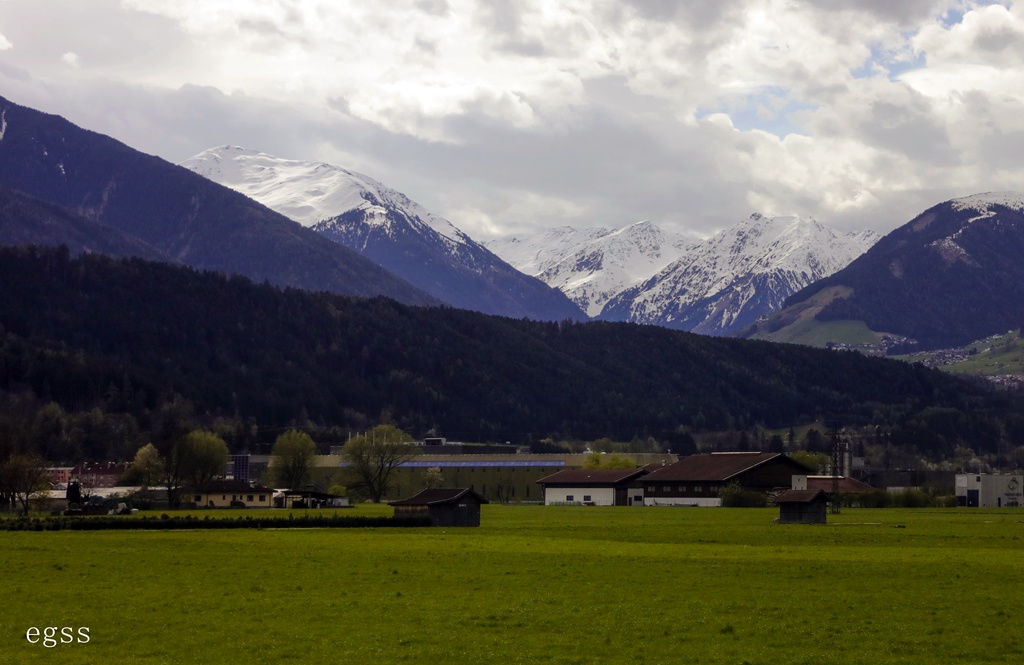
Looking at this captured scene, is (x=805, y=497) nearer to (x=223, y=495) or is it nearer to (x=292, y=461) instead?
(x=223, y=495)

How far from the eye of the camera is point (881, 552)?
Answer: 181 feet

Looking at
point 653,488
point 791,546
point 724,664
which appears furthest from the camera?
point 653,488

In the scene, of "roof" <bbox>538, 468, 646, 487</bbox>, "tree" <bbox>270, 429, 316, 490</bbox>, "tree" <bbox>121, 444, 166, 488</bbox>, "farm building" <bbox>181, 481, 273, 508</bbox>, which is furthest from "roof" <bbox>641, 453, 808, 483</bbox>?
"tree" <bbox>121, 444, 166, 488</bbox>

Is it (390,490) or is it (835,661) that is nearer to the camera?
(835,661)

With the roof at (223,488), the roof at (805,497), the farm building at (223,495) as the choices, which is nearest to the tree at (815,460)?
the farm building at (223,495)

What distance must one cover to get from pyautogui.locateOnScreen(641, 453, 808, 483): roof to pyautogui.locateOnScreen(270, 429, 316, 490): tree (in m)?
40.1

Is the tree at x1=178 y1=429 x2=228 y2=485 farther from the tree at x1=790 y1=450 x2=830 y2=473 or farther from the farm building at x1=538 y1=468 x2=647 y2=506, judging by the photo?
the tree at x1=790 y1=450 x2=830 y2=473

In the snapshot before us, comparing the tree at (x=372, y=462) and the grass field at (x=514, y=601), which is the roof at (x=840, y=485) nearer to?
the tree at (x=372, y=462)

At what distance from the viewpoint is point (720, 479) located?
128 metres

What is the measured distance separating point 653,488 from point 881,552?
79.8 metres

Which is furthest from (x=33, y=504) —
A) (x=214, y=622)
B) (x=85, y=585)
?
(x=214, y=622)

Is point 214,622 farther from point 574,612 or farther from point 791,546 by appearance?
point 791,546

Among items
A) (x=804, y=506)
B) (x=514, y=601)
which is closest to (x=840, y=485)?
(x=804, y=506)

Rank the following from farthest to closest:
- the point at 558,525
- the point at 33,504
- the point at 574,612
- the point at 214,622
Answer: the point at 33,504 → the point at 558,525 → the point at 574,612 → the point at 214,622
